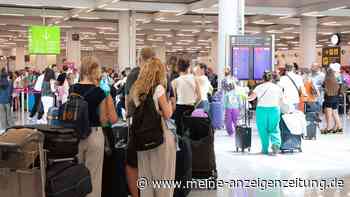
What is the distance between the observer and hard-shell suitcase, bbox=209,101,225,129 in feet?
44.9

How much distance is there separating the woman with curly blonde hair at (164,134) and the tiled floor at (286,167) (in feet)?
5.05

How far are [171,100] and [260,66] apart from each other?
20.4 feet

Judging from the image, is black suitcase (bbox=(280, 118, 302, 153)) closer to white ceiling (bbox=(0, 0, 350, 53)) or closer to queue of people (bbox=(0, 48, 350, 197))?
queue of people (bbox=(0, 48, 350, 197))

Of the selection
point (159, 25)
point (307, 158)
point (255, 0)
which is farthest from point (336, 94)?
point (159, 25)

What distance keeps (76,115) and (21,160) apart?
0.95 m

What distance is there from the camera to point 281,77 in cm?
988

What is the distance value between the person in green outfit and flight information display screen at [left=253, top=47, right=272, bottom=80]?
1638 mm

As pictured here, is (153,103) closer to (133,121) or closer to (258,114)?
(133,121)

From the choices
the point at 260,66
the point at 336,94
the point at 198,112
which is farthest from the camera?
the point at 336,94

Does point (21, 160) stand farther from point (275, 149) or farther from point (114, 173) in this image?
point (275, 149)

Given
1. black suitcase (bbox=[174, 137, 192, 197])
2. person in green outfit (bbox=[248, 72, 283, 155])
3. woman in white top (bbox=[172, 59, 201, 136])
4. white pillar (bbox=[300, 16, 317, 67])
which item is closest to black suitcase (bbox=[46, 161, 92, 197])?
black suitcase (bbox=[174, 137, 192, 197])

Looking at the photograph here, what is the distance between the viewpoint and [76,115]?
4.55 metres

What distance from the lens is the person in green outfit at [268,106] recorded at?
896 centimetres

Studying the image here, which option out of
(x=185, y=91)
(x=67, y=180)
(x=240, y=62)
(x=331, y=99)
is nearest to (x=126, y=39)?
(x=331, y=99)
